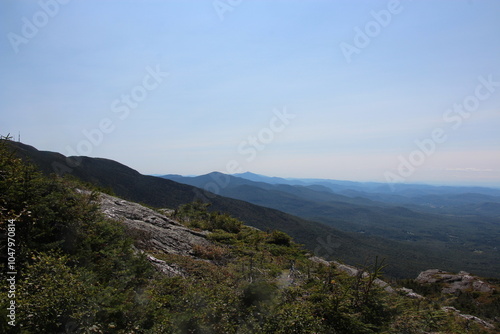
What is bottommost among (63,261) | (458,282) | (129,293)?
(458,282)

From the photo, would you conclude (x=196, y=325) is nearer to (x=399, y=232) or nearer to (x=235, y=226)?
(x=235, y=226)

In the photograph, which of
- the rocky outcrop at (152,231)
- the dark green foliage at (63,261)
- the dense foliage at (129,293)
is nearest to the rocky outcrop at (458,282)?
the dense foliage at (129,293)

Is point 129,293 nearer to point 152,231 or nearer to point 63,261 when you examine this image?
point 63,261

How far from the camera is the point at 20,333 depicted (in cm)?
311

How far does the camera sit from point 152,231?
10.4 meters

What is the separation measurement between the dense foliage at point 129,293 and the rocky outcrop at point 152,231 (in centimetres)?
252

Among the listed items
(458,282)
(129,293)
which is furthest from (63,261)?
(458,282)

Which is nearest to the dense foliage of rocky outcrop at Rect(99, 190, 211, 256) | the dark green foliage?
the dark green foliage

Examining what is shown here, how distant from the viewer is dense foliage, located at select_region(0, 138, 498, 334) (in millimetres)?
3730

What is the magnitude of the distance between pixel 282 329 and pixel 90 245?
190 inches

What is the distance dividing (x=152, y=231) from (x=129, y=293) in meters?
5.58

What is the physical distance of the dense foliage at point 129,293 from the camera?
147 inches

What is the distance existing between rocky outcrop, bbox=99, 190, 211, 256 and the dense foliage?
8.27 feet

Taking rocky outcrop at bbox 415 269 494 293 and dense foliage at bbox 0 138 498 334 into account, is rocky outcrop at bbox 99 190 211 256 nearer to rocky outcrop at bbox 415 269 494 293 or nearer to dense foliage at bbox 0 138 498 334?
dense foliage at bbox 0 138 498 334
